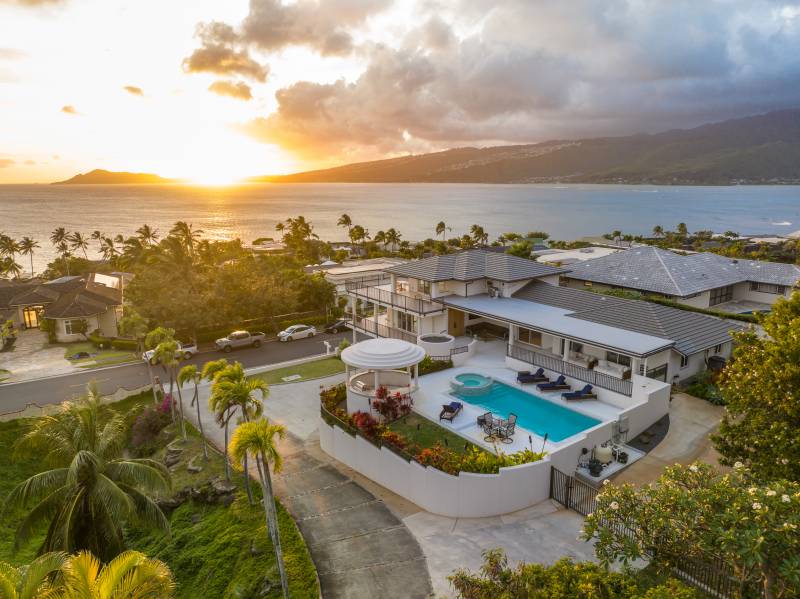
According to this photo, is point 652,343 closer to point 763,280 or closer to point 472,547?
point 472,547

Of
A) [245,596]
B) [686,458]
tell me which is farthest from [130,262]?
[686,458]

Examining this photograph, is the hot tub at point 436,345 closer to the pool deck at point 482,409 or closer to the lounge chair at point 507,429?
the pool deck at point 482,409

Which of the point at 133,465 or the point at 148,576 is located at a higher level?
the point at 148,576

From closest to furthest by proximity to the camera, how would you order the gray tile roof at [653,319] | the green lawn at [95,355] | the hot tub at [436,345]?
the gray tile roof at [653,319] → the hot tub at [436,345] → the green lawn at [95,355]

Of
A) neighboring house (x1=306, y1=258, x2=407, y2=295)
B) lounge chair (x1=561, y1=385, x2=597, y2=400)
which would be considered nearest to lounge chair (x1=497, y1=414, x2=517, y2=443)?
lounge chair (x1=561, y1=385, x2=597, y2=400)

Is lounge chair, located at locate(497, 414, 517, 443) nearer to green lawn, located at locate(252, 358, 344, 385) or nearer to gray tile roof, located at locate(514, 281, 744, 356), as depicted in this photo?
gray tile roof, located at locate(514, 281, 744, 356)

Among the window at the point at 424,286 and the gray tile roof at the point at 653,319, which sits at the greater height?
the window at the point at 424,286

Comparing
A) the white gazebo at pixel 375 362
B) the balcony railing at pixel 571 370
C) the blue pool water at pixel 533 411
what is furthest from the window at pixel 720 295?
the white gazebo at pixel 375 362
